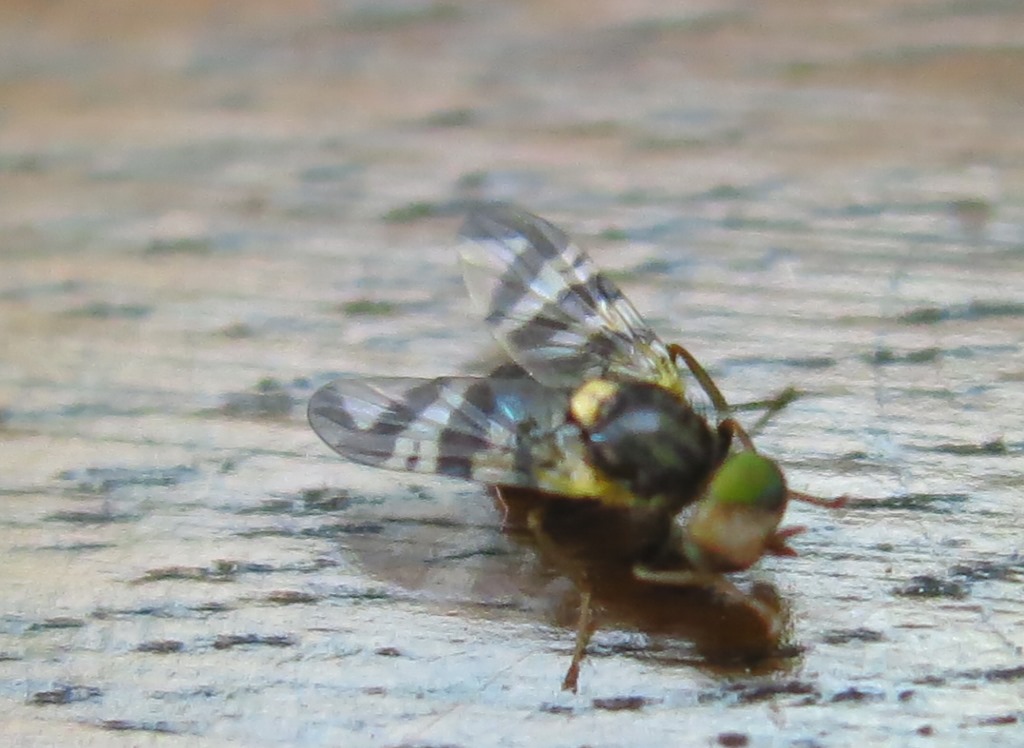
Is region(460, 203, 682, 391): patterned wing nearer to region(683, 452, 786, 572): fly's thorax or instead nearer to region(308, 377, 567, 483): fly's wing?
region(308, 377, 567, 483): fly's wing

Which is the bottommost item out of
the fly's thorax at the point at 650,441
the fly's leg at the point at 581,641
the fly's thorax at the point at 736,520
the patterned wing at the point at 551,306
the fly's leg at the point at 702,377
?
the fly's leg at the point at 581,641

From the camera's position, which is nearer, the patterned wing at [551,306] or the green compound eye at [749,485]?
the green compound eye at [749,485]

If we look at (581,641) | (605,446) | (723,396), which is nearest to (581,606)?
(581,641)

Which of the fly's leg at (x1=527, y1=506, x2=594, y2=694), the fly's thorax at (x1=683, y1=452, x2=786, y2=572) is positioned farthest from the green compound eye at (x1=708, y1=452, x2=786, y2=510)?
the fly's leg at (x1=527, y1=506, x2=594, y2=694)

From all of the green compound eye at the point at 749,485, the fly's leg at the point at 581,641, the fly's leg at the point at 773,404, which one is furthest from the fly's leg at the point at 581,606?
the fly's leg at the point at 773,404

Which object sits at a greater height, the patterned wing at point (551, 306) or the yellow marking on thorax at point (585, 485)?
the patterned wing at point (551, 306)

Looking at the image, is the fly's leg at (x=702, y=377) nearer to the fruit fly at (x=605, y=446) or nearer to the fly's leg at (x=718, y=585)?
the fruit fly at (x=605, y=446)
